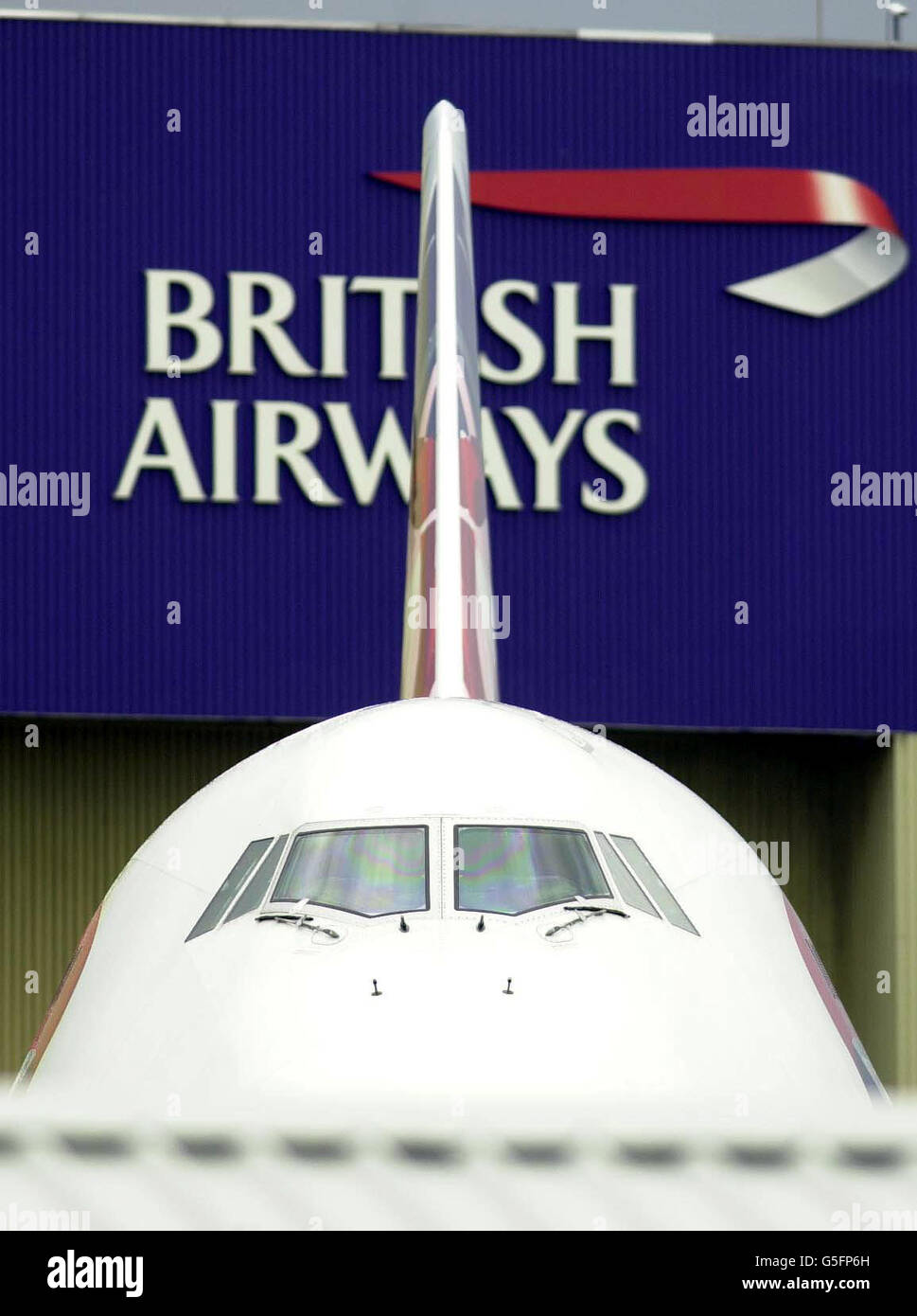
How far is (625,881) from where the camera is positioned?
7.63m

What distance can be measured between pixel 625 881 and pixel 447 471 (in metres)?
7.08

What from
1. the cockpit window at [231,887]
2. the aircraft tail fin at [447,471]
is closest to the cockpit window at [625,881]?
the cockpit window at [231,887]

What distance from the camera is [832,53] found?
26.7 metres

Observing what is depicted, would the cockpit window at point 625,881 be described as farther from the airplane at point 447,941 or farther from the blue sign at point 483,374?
the blue sign at point 483,374

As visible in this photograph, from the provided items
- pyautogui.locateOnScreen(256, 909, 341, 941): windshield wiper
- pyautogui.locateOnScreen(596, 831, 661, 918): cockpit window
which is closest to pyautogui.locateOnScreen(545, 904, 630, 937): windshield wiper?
pyautogui.locateOnScreen(596, 831, 661, 918): cockpit window

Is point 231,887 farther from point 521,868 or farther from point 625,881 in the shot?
point 625,881

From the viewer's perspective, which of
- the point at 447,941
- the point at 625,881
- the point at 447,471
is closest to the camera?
the point at 447,941

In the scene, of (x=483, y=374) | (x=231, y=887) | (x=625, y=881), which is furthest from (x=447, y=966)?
(x=483, y=374)

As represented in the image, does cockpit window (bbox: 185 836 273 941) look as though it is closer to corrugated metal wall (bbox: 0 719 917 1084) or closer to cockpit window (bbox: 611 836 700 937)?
cockpit window (bbox: 611 836 700 937)

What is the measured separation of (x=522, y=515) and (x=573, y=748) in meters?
17.1

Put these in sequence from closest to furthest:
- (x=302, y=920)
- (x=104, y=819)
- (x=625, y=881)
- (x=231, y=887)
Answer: (x=302, y=920)
(x=625, y=881)
(x=231, y=887)
(x=104, y=819)

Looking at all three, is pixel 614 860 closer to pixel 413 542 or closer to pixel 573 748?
pixel 573 748

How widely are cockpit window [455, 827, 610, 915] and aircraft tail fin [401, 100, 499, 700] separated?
5.24 m

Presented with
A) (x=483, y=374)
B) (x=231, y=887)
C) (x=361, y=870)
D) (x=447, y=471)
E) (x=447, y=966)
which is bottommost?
(x=447, y=966)
